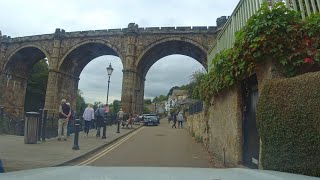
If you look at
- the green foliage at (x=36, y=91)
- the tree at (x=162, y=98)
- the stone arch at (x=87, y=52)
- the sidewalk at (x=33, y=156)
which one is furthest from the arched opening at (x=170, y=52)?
the tree at (x=162, y=98)

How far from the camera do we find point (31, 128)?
13.6 metres

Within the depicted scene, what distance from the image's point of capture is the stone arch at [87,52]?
45.7m

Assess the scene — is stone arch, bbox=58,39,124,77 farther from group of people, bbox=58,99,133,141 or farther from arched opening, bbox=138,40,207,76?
group of people, bbox=58,99,133,141

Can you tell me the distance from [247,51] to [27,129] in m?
9.06

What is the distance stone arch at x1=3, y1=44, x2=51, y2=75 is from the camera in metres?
49.1

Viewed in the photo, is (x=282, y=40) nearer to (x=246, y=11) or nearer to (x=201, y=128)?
(x=246, y=11)

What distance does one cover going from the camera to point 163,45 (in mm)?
44500

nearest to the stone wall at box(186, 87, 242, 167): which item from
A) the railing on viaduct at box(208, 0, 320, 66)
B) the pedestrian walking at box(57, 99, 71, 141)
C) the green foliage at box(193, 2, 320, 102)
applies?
the green foliage at box(193, 2, 320, 102)

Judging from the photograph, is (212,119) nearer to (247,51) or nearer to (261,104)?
(247,51)

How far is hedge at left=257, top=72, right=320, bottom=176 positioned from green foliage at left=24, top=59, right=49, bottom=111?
59109 mm

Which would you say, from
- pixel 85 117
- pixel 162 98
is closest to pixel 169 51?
pixel 85 117

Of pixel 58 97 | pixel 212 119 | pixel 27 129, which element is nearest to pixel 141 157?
pixel 212 119

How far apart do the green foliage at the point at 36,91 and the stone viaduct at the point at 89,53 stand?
9.18 meters

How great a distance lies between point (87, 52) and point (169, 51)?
10180 millimetres
